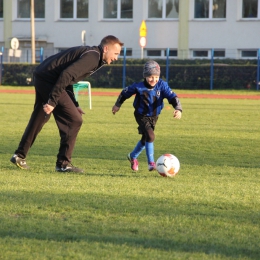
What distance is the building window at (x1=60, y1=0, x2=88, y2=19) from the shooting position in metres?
45.0

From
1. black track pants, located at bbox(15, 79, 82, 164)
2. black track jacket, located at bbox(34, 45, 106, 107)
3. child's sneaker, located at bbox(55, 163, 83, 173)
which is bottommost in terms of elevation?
child's sneaker, located at bbox(55, 163, 83, 173)

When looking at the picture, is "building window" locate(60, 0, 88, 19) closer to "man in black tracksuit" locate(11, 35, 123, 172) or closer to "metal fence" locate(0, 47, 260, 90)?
"metal fence" locate(0, 47, 260, 90)

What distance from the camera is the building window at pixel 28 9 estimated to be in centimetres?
4572

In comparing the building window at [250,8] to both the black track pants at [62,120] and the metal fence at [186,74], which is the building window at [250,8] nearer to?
the metal fence at [186,74]

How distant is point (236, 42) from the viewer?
41.8m

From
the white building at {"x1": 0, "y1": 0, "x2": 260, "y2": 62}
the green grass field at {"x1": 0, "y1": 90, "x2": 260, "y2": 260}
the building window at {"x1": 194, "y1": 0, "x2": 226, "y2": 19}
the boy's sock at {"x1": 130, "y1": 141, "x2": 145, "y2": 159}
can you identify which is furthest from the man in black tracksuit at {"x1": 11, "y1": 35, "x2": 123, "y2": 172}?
the building window at {"x1": 194, "y1": 0, "x2": 226, "y2": 19}

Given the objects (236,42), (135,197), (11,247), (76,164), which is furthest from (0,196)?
(236,42)

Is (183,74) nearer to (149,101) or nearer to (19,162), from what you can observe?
(149,101)

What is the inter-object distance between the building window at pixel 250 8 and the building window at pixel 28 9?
42.2 feet

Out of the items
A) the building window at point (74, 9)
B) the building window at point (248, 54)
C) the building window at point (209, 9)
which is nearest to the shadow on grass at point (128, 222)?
the building window at point (248, 54)

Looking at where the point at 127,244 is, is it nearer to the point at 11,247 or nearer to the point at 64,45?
the point at 11,247

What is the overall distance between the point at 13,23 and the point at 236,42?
1463cm

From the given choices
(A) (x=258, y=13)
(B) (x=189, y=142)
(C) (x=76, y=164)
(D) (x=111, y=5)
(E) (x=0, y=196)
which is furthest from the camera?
(D) (x=111, y=5)

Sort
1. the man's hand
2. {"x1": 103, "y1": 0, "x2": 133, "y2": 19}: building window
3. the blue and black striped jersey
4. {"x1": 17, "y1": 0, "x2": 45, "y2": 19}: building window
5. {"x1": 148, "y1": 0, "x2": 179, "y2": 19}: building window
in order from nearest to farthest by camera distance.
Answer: the man's hand < the blue and black striped jersey < {"x1": 148, "y1": 0, "x2": 179, "y2": 19}: building window < {"x1": 103, "y1": 0, "x2": 133, "y2": 19}: building window < {"x1": 17, "y1": 0, "x2": 45, "y2": 19}: building window
